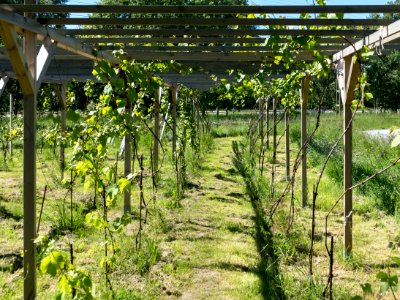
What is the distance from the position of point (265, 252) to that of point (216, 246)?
1.98 feet

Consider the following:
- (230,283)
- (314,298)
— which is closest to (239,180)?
(230,283)

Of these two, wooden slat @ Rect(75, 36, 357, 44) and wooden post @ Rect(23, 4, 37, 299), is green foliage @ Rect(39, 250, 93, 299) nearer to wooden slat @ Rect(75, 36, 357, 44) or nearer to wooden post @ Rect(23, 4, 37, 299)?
wooden post @ Rect(23, 4, 37, 299)

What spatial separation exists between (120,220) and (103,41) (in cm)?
206

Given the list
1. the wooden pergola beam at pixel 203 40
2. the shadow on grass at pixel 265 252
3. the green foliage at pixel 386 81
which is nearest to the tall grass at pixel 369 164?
the wooden pergola beam at pixel 203 40

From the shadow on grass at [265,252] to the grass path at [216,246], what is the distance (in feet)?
0.20

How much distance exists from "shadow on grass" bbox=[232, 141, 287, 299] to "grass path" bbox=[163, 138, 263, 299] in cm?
6

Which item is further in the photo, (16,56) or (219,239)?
(219,239)

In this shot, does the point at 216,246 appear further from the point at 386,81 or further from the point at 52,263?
the point at 386,81

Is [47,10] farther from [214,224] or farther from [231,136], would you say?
[231,136]

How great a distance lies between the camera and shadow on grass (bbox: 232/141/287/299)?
416cm

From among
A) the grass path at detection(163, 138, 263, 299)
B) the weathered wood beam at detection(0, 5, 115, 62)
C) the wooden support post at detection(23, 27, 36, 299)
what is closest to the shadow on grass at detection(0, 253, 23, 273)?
the wooden support post at detection(23, 27, 36, 299)

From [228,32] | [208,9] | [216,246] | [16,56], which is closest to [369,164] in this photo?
[216,246]

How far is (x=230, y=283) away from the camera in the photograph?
4.47 meters

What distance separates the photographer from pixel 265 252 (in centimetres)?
523
